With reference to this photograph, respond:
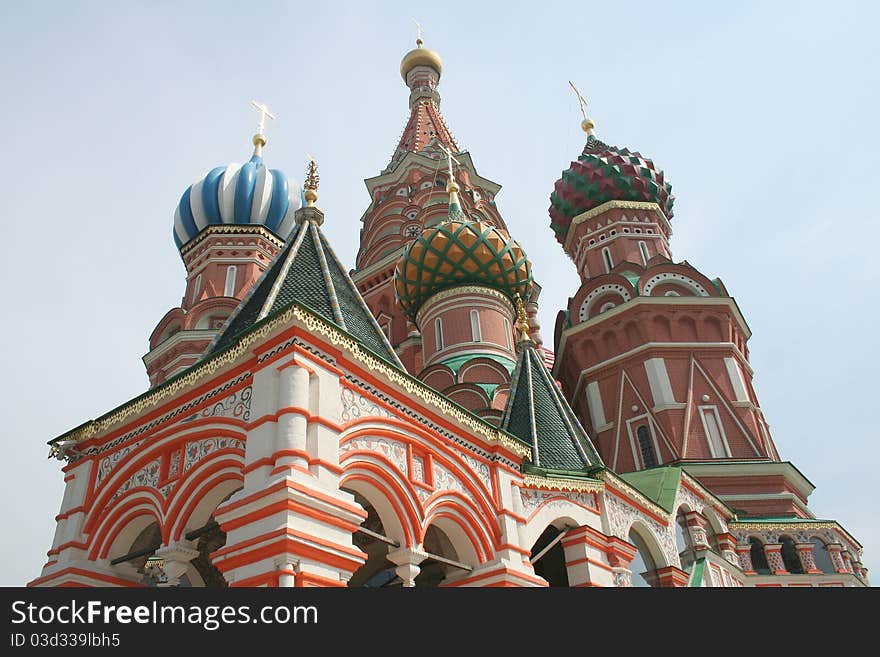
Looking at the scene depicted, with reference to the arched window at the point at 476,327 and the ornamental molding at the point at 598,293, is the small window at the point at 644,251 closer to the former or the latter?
the ornamental molding at the point at 598,293

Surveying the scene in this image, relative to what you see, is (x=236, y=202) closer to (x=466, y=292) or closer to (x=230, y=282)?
(x=230, y=282)

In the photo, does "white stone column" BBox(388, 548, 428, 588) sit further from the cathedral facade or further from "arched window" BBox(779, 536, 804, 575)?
"arched window" BBox(779, 536, 804, 575)

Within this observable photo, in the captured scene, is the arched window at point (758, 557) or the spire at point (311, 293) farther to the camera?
the arched window at point (758, 557)

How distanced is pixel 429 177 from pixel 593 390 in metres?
11.6

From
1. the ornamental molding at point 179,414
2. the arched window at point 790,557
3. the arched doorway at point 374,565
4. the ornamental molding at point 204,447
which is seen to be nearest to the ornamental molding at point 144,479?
the ornamental molding at point 179,414

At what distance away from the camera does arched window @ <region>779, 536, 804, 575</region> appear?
14.2m

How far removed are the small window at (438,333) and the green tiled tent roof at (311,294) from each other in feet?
29.1

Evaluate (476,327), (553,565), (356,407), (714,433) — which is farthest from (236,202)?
(356,407)

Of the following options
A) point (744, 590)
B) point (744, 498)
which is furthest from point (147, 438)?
point (744, 498)

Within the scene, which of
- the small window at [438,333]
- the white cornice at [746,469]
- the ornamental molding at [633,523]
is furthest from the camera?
the small window at [438,333]

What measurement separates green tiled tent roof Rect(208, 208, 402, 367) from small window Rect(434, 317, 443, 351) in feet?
29.1

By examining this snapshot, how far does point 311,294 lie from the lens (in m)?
7.81

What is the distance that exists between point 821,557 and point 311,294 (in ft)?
39.5

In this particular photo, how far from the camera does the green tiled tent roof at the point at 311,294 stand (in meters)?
7.59
